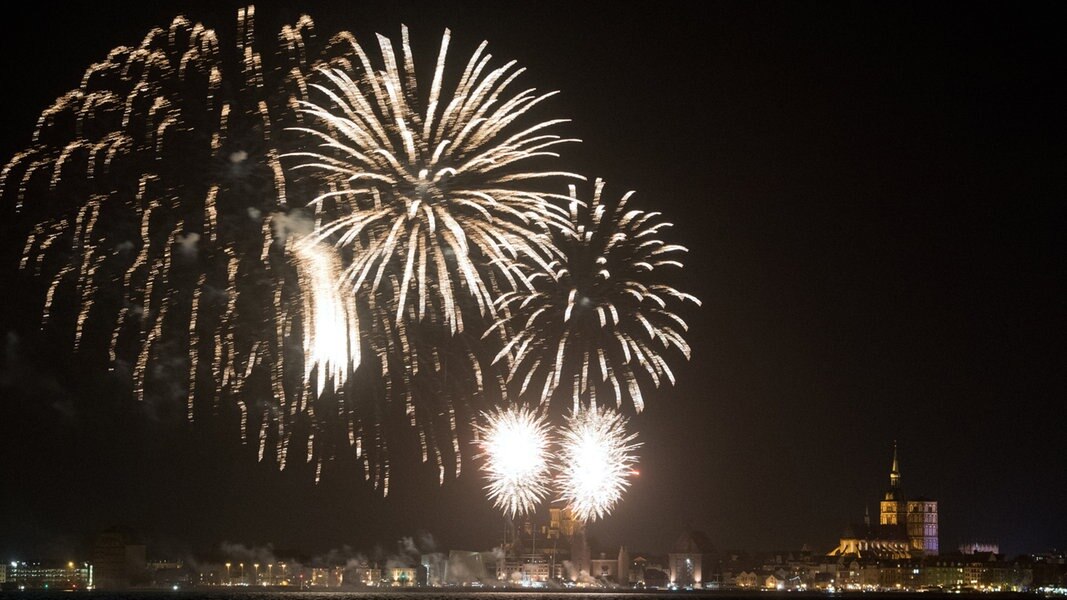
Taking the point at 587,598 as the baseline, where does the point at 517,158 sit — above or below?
above

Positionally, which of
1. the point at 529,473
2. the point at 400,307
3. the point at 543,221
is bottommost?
the point at 529,473

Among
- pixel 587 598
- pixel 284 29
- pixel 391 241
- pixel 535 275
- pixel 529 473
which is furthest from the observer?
pixel 587 598

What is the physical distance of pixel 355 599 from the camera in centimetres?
16412

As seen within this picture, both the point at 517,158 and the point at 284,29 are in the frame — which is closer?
the point at 284,29

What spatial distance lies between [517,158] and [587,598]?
118 meters

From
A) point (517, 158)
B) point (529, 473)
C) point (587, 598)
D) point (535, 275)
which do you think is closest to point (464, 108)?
point (517, 158)

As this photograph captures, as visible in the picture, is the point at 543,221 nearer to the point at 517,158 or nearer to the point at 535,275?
the point at 517,158

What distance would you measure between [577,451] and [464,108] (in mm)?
32653

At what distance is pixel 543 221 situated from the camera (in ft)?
166

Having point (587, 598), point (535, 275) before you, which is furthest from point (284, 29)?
point (587, 598)

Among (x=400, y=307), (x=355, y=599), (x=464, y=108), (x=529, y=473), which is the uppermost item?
(x=464, y=108)

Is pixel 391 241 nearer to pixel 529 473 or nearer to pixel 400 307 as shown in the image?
pixel 400 307

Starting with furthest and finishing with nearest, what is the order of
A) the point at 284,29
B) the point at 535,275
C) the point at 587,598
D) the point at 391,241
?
the point at 587,598
the point at 535,275
the point at 391,241
the point at 284,29

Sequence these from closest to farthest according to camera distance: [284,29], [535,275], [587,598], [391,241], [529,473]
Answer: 1. [284,29]
2. [391,241]
3. [535,275]
4. [529,473]
5. [587,598]
